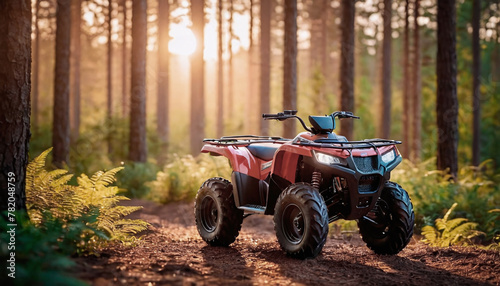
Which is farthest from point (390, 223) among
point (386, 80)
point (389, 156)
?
point (386, 80)

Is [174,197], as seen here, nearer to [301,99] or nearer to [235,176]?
[235,176]

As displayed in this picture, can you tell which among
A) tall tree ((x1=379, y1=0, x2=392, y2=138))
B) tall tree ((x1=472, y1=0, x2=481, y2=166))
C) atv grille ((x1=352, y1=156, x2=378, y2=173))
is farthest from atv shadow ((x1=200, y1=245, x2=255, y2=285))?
tall tree ((x1=472, y1=0, x2=481, y2=166))

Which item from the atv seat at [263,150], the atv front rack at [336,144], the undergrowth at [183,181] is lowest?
the undergrowth at [183,181]

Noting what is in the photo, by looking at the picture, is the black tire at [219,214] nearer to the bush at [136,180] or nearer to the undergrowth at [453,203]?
the undergrowth at [453,203]

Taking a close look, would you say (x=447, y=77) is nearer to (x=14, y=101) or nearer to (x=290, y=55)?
(x=290, y=55)

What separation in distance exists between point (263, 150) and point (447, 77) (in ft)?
26.3

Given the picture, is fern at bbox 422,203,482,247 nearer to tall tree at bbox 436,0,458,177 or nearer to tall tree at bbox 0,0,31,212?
Result: tall tree at bbox 436,0,458,177

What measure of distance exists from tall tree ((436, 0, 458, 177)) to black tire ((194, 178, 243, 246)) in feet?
26.7

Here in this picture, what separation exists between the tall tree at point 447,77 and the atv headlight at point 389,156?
24.5ft

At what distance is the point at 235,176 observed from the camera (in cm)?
760

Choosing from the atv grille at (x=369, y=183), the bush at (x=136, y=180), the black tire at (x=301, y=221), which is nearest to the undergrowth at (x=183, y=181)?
the bush at (x=136, y=180)

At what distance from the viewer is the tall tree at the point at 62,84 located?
15.7 m

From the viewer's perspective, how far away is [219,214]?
7742mm

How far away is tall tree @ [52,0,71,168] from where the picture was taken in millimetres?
15680
